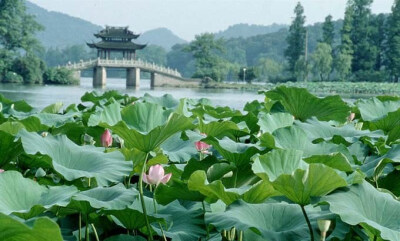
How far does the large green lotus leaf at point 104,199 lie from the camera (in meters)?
0.85

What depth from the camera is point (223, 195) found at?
2.91 ft

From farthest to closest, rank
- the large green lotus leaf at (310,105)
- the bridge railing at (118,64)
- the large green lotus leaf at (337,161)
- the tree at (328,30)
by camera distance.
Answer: the tree at (328,30) → the bridge railing at (118,64) → the large green lotus leaf at (310,105) → the large green lotus leaf at (337,161)

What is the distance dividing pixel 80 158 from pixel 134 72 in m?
36.7

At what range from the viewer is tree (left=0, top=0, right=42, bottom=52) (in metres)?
35.7

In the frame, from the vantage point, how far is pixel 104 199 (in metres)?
0.93

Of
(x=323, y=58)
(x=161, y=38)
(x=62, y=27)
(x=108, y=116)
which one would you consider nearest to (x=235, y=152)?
(x=108, y=116)

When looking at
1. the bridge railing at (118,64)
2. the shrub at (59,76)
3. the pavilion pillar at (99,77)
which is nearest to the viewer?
the shrub at (59,76)

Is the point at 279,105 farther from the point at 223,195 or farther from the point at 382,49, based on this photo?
the point at 382,49

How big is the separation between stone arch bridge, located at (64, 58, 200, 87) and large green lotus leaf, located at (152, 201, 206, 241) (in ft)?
115

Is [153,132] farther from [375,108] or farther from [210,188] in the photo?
[375,108]

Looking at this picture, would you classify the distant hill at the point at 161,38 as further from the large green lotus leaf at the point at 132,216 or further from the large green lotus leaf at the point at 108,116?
the large green lotus leaf at the point at 132,216

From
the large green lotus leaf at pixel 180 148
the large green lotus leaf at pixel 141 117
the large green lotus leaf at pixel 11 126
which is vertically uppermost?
the large green lotus leaf at pixel 141 117

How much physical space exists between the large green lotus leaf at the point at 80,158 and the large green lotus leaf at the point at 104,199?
0.24 ft

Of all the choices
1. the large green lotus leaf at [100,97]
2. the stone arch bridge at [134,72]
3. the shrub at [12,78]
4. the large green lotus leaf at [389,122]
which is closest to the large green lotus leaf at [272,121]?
the large green lotus leaf at [389,122]
